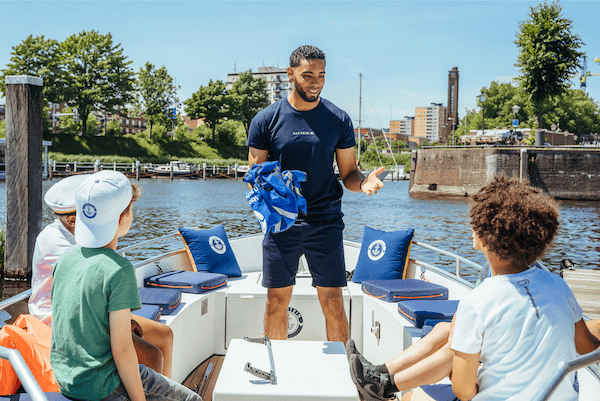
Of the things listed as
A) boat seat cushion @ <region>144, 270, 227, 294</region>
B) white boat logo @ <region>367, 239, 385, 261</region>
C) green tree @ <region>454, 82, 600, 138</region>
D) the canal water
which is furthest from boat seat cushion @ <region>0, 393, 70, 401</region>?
green tree @ <region>454, 82, 600, 138</region>

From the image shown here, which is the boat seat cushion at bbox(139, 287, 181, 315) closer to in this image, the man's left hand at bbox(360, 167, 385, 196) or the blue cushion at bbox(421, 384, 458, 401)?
the man's left hand at bbox(360, 167, 385, 196)

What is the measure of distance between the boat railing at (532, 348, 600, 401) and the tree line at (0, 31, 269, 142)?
155 ft

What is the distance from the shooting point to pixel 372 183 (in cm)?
255

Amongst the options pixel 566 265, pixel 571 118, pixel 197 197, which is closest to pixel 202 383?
pixel 566 265

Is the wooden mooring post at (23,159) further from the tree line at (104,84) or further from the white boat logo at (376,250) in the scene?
the tree line at (104,84)

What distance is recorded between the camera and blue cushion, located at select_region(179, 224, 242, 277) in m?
4.48

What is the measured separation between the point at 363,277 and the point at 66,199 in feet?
9.19

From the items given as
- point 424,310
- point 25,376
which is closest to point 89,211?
point 25,376

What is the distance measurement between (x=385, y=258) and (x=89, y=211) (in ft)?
10.4

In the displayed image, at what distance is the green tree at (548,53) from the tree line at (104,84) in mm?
38359

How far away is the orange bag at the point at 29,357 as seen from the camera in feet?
5.60

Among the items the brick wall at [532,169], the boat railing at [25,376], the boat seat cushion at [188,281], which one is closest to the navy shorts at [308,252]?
the boat seat cushion at [188,281]

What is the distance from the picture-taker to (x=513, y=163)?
94.2 ft

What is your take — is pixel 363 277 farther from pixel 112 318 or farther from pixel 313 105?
pixel 112 318
